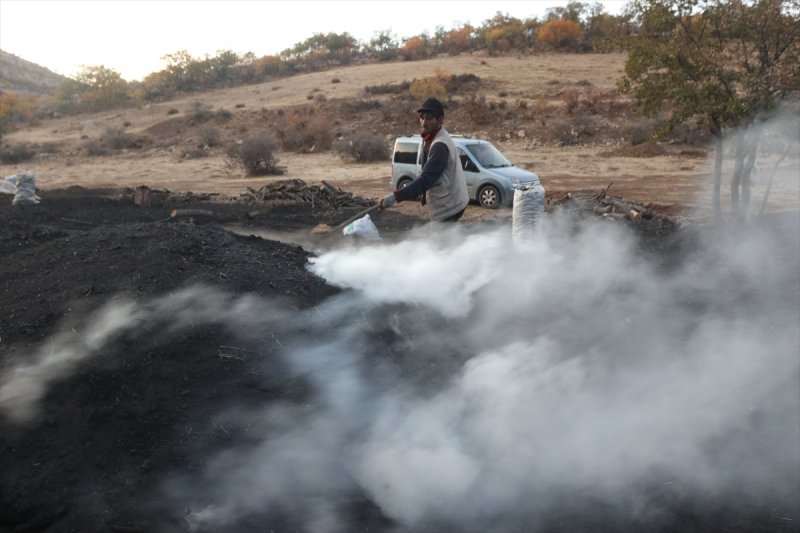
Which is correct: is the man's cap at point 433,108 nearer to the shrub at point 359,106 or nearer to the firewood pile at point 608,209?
the firewood pile at point 608,209

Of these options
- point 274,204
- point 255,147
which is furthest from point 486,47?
point 274,204

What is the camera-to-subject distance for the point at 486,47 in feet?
134

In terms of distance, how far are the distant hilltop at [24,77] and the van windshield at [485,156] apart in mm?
60032

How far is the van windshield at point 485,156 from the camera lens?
13156 mm

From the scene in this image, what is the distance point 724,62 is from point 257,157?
582 inches

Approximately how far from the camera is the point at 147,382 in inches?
143

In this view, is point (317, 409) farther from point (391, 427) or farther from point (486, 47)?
point (486, 47)

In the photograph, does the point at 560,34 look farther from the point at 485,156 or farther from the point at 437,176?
the point at 437,176

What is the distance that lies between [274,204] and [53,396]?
10179 millimetres

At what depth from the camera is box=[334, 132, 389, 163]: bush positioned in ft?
72.3

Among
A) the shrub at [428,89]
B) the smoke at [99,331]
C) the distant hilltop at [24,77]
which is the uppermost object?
the distant hilltop at [24,77]

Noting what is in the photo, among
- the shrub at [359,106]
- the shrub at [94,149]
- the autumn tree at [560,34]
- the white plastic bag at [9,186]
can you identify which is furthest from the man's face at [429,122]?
the autumn tree at [560,34]

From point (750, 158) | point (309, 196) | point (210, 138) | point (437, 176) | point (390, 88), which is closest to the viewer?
point (437, 176)

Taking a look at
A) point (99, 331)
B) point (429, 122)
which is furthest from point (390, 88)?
point (99, 331)
